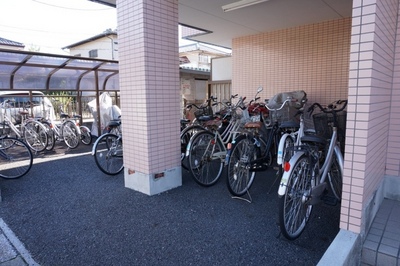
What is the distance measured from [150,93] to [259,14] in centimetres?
312

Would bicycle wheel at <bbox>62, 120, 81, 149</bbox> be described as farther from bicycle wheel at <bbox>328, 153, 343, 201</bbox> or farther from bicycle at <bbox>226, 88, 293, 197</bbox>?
bicycle wheel at <bbox>328, 153, 343, 201</bbox>

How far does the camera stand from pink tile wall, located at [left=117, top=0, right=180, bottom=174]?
336 centimetres

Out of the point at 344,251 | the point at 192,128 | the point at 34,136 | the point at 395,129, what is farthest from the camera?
the point at 34,136

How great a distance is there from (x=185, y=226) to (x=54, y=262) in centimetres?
116

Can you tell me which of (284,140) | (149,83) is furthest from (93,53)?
(284,140)

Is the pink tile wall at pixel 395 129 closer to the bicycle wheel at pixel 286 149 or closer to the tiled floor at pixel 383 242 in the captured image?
the tiled floor at pixel 383 242

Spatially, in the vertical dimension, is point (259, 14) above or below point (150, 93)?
above

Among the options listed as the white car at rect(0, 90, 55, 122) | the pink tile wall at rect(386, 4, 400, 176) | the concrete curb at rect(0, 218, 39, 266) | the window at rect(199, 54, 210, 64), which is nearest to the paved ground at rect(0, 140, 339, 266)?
the concrete curb at rect(0, 218, 39, 266)

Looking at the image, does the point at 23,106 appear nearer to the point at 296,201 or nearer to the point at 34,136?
the point at 34,136

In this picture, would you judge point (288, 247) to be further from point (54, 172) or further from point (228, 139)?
point (54, 172)

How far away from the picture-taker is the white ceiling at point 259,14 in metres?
4.63

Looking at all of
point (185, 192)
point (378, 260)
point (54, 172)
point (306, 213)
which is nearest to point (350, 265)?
point (378, 260)

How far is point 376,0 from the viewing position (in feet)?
5.90

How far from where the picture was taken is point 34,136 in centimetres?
648
